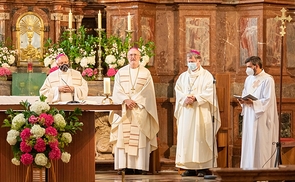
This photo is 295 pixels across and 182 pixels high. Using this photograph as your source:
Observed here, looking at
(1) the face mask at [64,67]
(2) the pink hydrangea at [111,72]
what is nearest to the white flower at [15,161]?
(1) the face mask at [64,67]

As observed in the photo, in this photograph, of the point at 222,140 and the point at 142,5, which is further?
the point at 142,5

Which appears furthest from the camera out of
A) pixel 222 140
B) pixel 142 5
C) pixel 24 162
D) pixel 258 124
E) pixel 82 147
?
pixel 142 5

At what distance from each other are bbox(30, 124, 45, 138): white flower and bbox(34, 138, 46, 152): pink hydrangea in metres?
0.06

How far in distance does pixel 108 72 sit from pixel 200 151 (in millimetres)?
2039

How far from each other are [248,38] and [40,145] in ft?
20.9

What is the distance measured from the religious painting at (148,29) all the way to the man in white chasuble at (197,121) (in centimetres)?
187

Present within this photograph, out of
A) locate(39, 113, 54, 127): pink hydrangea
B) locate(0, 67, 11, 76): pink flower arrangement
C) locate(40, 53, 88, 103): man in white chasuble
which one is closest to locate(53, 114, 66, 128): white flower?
locate(39, 113, 54, 127): pink hydrangea

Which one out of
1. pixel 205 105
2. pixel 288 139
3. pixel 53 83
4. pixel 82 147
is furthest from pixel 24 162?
pixel 288 139

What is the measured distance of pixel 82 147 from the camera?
39.4ft

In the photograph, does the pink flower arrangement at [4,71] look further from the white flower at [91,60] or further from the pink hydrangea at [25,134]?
the pink hydrangea at [25,134]

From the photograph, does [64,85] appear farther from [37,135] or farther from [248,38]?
[248,38]

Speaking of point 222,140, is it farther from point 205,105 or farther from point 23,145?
point 23,145

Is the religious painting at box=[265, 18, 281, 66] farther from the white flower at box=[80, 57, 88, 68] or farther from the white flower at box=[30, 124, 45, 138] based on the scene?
the white flower at box=[30, 124, 45, 138]

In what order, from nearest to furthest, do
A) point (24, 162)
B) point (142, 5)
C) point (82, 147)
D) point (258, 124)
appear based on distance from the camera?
1. point (24, 162)
2. point (82, 147)
3. point (258, 124)
4. point (142, 5)
